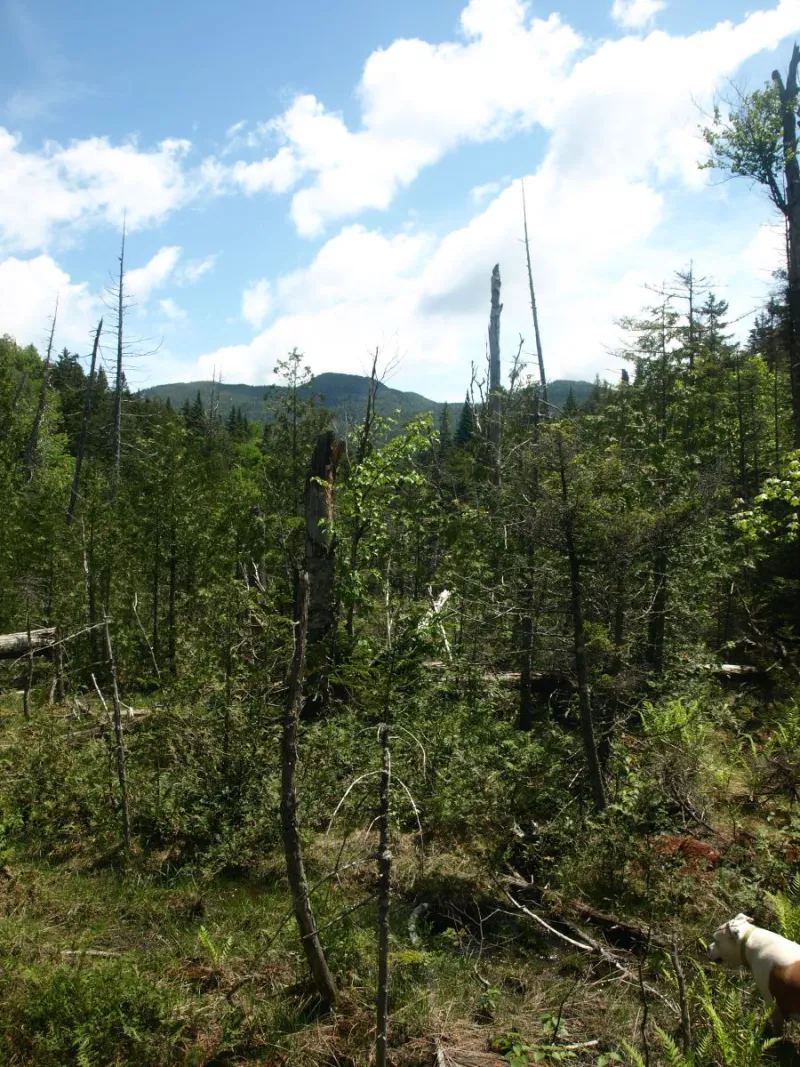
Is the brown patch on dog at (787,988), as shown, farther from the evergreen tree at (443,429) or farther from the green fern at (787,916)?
the evergreen tree at (443,429)

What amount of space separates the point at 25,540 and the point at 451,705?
9991mm

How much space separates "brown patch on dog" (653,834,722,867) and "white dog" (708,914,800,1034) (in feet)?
6.67

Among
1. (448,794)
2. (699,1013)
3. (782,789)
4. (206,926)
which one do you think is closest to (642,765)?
(782,789)

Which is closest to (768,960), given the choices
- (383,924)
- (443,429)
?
(383,924)

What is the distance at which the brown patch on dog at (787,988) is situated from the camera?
12.4 ft

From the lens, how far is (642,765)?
7.71 metres

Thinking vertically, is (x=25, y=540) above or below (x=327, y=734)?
above

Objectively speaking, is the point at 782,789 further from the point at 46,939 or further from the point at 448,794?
the point at 46,939

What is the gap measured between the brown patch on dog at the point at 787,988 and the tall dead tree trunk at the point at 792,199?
40.2 feet

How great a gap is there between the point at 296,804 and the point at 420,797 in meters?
3.75

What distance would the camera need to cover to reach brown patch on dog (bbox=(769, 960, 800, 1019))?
3770 mm

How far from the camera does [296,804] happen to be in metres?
3.99

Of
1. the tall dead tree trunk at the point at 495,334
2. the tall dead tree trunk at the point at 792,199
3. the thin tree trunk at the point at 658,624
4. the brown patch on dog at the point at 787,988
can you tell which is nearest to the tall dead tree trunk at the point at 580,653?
the brown patch on dog at the point at 787,988

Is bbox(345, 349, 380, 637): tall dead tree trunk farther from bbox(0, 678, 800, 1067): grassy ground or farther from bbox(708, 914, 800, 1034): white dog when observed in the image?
bbox(708, 914, 800, 1034): white dog
